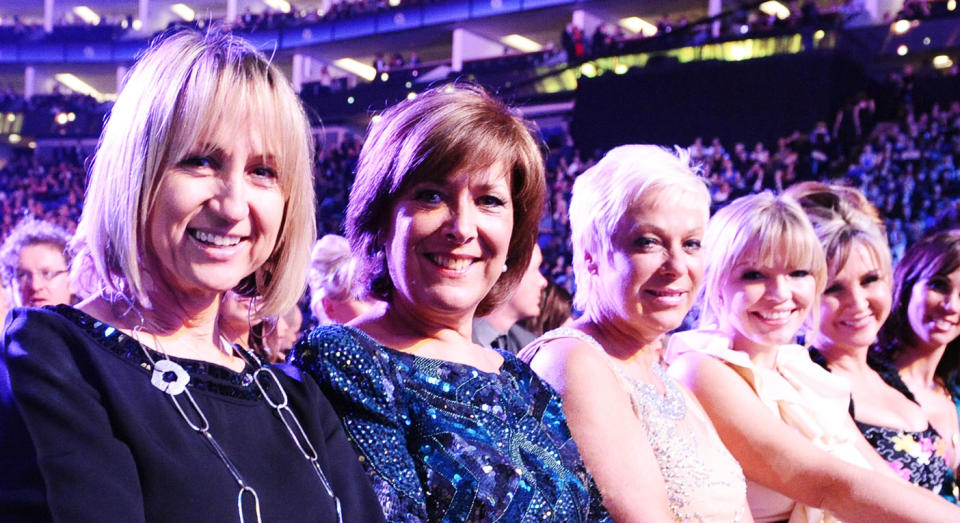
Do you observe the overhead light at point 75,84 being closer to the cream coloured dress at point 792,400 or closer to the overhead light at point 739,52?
the overhead light at point 739,52

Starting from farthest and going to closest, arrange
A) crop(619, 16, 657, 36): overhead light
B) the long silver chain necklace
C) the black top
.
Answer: crop(619, 16, 657, 36): overhead light
the long silver chain necklace
the black top

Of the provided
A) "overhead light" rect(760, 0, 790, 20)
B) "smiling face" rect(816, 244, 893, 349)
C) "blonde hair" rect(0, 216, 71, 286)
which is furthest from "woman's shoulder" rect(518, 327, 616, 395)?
"overhead light" rect(760, 0, 790, 20)

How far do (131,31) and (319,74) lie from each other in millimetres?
5805

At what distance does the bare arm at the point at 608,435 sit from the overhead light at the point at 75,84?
90.4 feet

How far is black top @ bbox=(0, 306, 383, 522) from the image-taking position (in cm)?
103

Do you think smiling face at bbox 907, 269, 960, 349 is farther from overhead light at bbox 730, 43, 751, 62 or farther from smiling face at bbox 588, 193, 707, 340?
overhead light at bbox 730, 43, 751, 62

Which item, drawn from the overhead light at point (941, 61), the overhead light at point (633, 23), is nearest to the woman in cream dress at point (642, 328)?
the overhead light at point (941, 61)

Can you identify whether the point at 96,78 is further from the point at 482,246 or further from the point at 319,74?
the point at 482,246

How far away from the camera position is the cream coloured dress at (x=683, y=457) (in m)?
1.96

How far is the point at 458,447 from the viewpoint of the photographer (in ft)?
4.84

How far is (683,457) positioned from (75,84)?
28.3m

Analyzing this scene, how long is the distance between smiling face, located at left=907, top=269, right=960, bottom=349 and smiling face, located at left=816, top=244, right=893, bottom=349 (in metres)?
0.47

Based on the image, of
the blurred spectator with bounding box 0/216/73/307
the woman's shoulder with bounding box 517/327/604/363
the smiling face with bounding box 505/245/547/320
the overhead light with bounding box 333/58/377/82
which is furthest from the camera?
the overhead light with bounding box 333/58/377/82

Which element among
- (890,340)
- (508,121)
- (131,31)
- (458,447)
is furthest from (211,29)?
(131,31)
